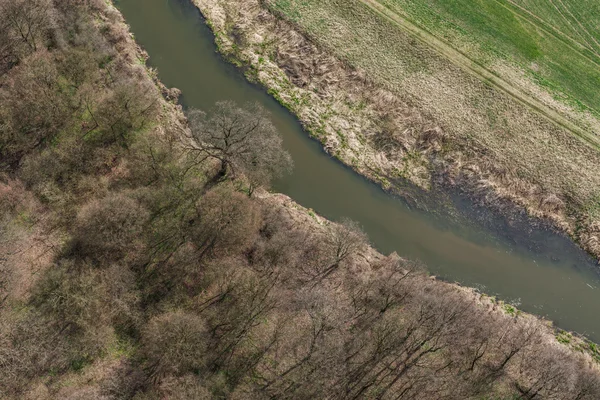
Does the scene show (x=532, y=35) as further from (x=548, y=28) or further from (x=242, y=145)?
(x=242, y=145)

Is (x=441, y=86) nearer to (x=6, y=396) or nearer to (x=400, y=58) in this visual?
(x=400, y=58)

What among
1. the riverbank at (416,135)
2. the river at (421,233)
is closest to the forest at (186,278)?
the river at (421,233)

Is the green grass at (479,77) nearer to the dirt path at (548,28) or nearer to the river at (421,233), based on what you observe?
the dirt path at (548,28)

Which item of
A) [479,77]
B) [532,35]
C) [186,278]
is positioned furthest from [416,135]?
[186,278]

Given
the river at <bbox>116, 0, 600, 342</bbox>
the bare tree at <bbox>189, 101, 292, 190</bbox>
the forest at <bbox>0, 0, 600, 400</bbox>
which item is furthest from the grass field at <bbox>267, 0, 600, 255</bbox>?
the bare tree at <bbox>189, 101, 292, 190</bbox>

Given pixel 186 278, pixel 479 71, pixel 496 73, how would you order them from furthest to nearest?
pixel 496 73, pixel 479 71, pixel 186 278

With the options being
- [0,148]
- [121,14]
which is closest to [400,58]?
[121,14]

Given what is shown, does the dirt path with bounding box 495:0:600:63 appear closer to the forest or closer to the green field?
the green field
